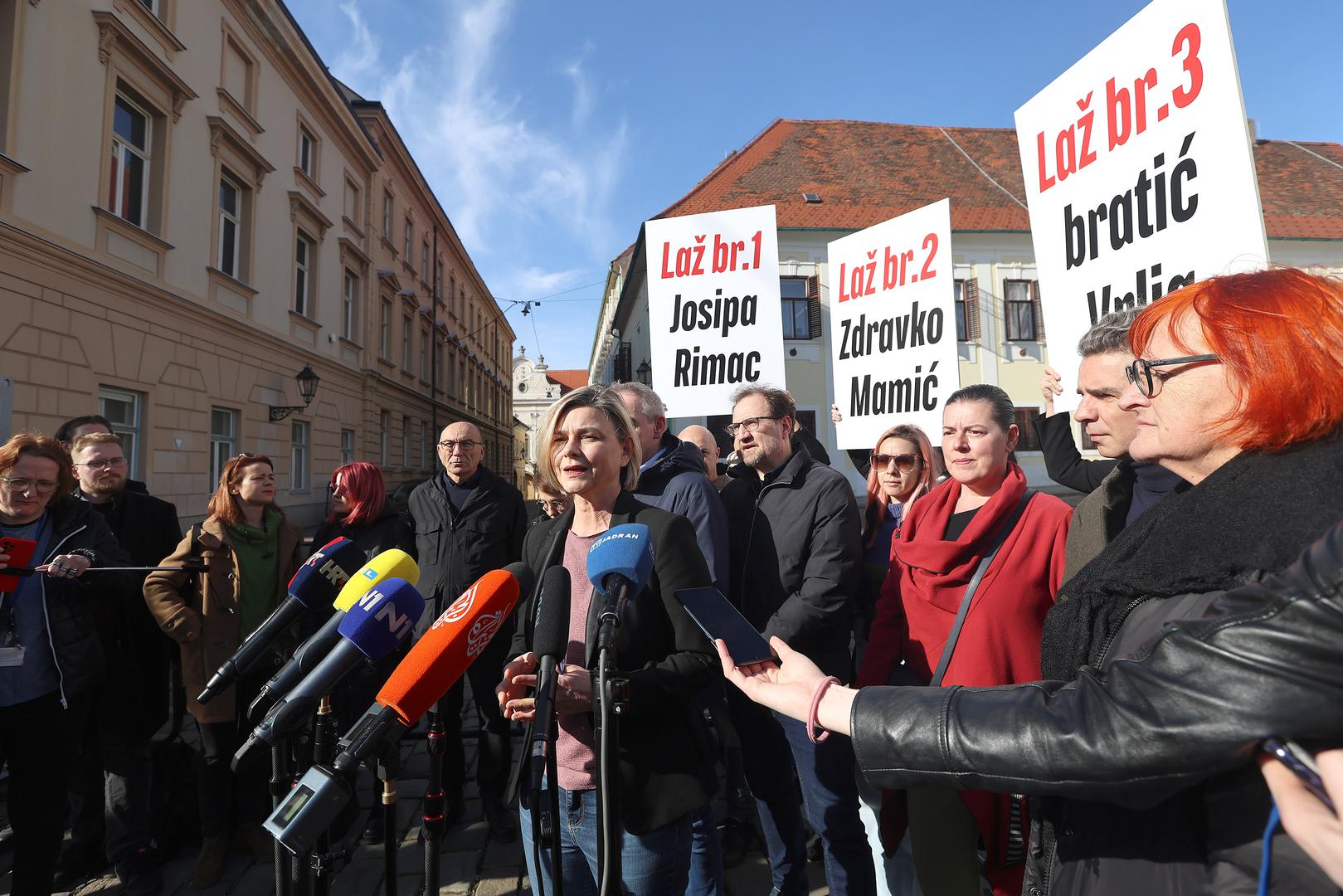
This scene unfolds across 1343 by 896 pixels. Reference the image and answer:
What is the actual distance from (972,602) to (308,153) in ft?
59.2

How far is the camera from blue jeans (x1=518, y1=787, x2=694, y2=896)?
5.33 feet

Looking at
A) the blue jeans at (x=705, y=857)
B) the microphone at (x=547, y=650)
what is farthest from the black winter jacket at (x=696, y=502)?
the microphone at (x=547, y=650)

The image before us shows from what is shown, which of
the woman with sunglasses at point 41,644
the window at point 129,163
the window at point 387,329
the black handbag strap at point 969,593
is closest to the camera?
the black handbag strap at point 969,593

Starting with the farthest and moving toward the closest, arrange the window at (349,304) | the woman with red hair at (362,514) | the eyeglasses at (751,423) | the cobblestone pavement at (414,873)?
the window at (349,304) → the woman with red hair at (362,514) → the eyeglasses at (751,423) → the cobblestone pavement at (414,873)

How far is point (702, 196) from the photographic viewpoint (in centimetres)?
1778

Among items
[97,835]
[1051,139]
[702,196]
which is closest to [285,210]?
[702,196]

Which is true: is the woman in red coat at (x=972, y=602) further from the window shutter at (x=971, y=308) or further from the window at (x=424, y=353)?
the window at (x=424, y=353)

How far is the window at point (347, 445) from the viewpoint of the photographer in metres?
17.1

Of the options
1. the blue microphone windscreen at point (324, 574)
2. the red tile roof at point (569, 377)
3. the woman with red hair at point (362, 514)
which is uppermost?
the red tile roof at point (569, 377)

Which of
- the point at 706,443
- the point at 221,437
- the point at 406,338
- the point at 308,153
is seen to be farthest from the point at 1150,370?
the point at 406,338

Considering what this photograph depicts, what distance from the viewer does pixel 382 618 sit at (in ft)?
4.36

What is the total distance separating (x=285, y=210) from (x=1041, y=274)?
14946 millimetres

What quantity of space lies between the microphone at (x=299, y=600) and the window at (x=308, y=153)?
16.2m

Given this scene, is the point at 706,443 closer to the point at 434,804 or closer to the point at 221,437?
the point at 434,804
